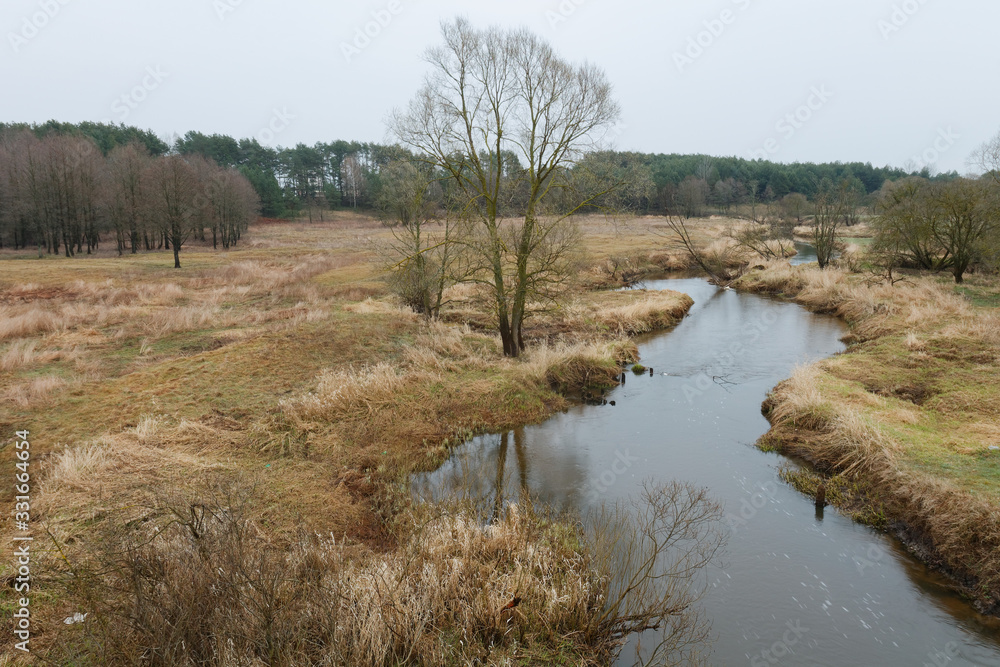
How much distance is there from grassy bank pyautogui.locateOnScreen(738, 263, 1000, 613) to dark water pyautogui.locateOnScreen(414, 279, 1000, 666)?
21.7 inches

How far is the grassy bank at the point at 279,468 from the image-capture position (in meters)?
5.05

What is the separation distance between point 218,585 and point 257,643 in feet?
2.18

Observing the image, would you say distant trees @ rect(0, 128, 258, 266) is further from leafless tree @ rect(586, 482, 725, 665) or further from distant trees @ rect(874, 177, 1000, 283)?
distant trees @ rect(874, 177, 1000, 283)

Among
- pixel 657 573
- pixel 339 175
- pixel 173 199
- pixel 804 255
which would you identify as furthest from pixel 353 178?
pixel 657 573

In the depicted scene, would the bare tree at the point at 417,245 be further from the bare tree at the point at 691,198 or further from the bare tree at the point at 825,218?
the bare tree at the point at 691,198

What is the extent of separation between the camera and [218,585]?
501cm

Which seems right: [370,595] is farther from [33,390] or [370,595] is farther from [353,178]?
[353,178]

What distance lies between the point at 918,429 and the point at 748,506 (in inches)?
174

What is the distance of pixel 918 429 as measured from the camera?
1083cm

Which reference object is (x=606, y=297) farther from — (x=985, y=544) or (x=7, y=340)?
(x=7, y=340)

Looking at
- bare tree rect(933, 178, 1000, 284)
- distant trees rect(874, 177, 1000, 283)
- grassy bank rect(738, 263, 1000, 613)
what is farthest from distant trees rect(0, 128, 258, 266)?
bare tree rect(933, 178, 1000, 284)

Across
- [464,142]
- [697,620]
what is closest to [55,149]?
[464,142]

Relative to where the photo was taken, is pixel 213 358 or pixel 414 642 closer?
pixel 414 642

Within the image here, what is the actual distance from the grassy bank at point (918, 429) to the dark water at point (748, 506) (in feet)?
1.81
